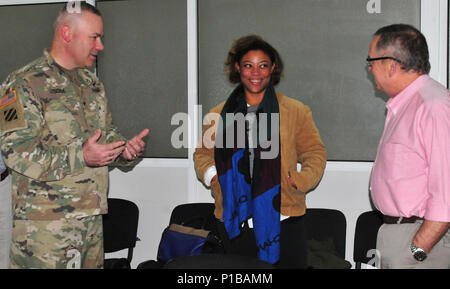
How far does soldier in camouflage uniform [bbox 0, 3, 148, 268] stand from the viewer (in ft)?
5.80

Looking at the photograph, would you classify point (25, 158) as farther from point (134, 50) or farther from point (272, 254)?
point (134, 50)

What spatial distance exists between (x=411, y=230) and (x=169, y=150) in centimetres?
205

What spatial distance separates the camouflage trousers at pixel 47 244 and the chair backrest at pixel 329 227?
1.46 m

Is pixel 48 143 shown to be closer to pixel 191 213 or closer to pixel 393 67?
pixel 191 213

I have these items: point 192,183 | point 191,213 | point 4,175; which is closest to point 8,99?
point 4,175

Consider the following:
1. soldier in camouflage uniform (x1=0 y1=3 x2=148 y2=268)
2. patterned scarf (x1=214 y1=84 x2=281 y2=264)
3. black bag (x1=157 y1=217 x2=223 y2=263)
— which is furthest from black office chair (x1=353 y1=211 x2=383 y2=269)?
soldier in camouflage uniform (x1=0 y1=3 x2=148 y2=268)

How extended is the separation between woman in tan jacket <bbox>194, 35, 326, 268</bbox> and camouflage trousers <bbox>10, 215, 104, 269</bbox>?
0.80m

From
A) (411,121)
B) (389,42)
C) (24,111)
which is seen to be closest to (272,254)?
(411,121)

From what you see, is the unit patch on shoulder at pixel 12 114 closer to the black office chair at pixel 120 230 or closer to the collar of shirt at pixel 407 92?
the black office chair at pixel 120 230

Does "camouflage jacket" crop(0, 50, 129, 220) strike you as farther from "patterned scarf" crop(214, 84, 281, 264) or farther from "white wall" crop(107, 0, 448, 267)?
"white wall" crop(107, 0, 448, 267)

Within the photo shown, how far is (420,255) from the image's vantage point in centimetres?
162

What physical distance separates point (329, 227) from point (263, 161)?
76 cm

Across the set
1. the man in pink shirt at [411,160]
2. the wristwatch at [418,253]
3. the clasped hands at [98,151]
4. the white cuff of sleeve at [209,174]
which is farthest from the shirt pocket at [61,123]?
the wristwatch at [418,253]

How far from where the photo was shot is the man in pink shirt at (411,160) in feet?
5.15
